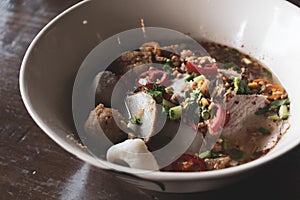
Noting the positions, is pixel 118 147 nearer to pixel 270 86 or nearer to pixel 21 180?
pixel 21 180

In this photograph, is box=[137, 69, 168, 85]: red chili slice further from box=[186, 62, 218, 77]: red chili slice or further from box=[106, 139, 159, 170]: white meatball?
box=[106, 139, 159, 170]: white meatball

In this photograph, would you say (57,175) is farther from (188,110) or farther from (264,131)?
(264,131)

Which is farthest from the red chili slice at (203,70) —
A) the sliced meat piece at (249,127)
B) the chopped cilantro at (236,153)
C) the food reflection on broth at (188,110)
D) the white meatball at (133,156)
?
the white meatball at (133,156)

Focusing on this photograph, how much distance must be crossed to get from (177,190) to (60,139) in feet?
0.88

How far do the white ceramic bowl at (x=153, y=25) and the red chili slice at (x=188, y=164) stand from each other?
15 centimetres

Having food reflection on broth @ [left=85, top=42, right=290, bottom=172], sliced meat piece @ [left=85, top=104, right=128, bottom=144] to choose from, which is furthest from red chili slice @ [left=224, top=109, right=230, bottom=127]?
sliced meat piece @ [left=85, top=104, right=128, bottom=144]

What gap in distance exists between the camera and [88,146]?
106cm

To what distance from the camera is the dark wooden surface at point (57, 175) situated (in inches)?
39.4

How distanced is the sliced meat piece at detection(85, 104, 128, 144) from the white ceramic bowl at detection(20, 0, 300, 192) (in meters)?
0.05

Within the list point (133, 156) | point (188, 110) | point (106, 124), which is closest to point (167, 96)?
point (188, 110)

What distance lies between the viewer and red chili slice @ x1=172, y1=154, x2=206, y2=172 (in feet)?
3.42

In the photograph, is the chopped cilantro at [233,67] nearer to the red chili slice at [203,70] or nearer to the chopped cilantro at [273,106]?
the red chili slice at [203,70]

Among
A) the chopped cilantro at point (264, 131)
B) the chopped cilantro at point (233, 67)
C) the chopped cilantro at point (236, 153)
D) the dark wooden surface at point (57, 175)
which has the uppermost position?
the chopped cilantro at point (233, 67)

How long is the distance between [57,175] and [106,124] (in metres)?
0.18
